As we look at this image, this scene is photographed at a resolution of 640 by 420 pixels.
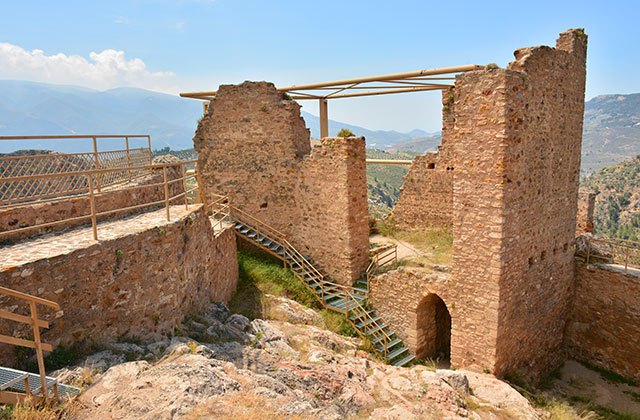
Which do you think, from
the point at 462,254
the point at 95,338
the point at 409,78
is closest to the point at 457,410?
the point at 462,254

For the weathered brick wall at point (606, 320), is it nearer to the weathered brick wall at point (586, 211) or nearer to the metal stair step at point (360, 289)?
the weathered brick wall at point (586, 211)

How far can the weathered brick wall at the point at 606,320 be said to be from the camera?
12.1 metres

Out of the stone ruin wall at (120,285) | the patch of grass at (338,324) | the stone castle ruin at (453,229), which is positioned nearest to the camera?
the stone ruin wall at (120,285)

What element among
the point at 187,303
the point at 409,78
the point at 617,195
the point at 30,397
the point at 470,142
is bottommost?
the point at 617,195

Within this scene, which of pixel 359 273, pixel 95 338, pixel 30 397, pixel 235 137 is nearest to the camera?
pixel 30 397

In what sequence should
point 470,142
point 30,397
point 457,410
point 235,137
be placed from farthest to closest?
point 235,137 → point 470,142 → point 457,410 → point 30,397

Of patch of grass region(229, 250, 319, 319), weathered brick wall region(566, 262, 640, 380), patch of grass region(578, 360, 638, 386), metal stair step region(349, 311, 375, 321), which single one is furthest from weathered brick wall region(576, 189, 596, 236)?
patch of grass region(229, 250, 319, 319)

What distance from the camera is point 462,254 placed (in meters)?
10.7

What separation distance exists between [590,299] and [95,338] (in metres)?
13.5

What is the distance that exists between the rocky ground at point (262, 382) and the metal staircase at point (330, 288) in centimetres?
168

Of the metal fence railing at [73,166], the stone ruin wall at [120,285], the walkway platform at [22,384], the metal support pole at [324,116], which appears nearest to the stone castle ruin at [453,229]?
the stone ruin wall at [120,285]

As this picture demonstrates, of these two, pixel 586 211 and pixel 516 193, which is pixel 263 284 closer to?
pixel 516 193

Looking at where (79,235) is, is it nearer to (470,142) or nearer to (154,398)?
(154,398)

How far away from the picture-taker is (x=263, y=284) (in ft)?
45.5
